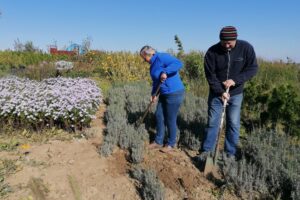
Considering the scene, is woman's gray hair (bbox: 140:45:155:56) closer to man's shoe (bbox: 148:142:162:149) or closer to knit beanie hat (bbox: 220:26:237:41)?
knit beanie hat (bbox: 220:26:237:41)

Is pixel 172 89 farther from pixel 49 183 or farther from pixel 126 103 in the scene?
pixel 126 103

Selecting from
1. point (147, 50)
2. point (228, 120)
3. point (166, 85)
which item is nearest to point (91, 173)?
point (166, 85)

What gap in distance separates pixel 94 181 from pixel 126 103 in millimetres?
3104

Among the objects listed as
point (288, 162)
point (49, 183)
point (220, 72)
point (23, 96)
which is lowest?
point (49, 183)

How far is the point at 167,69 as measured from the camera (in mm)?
4566

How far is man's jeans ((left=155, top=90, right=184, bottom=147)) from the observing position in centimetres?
476

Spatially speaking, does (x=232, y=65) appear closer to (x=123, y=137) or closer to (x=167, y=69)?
(x=167, y=69)

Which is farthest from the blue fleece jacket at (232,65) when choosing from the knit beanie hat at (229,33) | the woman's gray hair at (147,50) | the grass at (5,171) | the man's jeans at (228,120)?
the grass at (5,171)

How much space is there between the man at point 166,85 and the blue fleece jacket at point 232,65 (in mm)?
456

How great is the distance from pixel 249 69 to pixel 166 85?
109 centimetres

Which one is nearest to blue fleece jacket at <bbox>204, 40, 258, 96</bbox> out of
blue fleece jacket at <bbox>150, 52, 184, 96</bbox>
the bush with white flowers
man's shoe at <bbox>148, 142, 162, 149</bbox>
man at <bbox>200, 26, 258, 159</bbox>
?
man at <bbox>200, 26, 258, 159</bbox>

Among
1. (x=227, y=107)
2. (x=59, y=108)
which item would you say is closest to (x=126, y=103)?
(x=59, y=108)

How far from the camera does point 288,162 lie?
12.6ft

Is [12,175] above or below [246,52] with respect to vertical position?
below
